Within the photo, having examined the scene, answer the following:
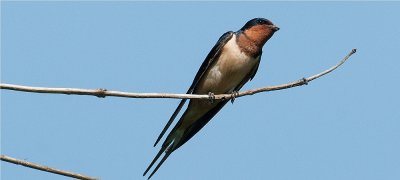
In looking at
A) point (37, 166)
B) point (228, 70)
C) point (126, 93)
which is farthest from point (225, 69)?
point (37, 166)

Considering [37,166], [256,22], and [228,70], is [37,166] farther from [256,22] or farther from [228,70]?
[256,22]

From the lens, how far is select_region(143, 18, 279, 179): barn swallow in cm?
624

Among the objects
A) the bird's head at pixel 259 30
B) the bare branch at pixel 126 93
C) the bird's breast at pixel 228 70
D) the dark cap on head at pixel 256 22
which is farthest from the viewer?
the dark cap on head at pixel 256 22

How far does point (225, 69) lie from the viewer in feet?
20.5

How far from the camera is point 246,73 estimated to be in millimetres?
6344

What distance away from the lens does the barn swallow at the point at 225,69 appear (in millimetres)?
6238

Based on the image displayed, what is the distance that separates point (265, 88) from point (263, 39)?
2411 mm

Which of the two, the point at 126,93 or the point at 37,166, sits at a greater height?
the point at 126,93

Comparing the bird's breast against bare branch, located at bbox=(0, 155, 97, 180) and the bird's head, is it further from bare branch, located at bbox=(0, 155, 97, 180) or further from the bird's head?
bare branch, located at bbox=(0, 155, 97, 180)

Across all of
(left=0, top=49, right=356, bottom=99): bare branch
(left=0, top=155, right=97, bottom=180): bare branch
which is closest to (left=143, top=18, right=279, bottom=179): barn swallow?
(left=0, top=49, right=356, bottom=99): bare branch

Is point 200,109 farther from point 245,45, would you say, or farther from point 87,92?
point 87,92

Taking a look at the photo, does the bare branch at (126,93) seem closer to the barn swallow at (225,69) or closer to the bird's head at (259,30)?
the barn swallow at (225,69)

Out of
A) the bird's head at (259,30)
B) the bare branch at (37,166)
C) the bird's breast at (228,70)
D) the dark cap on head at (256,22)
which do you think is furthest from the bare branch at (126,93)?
the dark cap on head at (256,22)

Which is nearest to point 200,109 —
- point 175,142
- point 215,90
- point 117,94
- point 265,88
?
point 215,90
